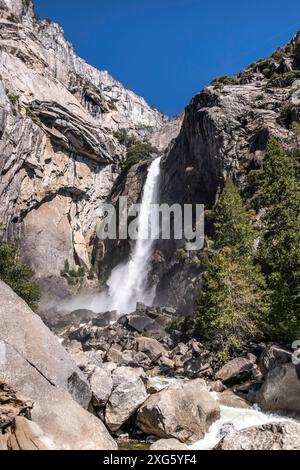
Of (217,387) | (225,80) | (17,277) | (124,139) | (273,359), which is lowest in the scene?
(217,387)

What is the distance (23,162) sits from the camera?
6197cm

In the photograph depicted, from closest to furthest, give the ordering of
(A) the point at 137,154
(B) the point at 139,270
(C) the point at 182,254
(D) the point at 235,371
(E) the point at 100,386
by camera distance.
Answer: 1. (E) the point at 100,386
2. (D) the point at 235,371
3. (C) the point at 182,254
4. (B) the point at 139,270
5. (A) the point at 137,154

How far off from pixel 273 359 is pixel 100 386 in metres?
9.41

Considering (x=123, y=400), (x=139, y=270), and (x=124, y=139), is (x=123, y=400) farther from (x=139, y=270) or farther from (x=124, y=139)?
(x=124, y=139)

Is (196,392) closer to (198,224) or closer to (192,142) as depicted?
(198,224)

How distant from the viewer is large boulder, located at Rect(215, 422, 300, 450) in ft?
30.7

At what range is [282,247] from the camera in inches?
922

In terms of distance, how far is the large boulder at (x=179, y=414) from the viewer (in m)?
13.0

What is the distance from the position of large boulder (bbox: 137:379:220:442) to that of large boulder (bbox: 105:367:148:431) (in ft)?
1.90

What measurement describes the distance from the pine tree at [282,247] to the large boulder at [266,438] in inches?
494

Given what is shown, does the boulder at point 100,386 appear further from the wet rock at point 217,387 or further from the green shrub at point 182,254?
the green shrub at point 182,254

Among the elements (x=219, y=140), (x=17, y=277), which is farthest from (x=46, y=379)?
(x=219, y=140)

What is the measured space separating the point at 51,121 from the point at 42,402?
65.6 metres
